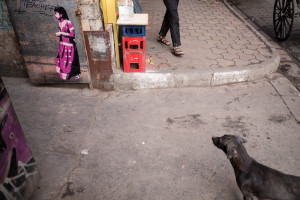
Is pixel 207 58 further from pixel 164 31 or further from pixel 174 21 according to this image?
pixel 164 31

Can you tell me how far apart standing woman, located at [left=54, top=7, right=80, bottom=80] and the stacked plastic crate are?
68cm

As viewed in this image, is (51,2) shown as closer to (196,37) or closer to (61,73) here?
(61,73)

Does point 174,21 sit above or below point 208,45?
above

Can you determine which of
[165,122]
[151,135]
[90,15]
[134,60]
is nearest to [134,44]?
[134,60]

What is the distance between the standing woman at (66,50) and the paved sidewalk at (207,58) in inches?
24.0

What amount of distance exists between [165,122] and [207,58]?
1.65 m

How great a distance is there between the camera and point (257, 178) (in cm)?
179

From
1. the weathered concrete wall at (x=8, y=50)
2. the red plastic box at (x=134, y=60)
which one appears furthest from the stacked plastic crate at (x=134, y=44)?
the weathered concrete wall at (x=8, y=50)

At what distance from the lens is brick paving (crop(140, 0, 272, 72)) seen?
3.85 metres

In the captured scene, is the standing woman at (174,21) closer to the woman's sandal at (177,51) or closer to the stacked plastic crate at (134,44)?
the woman's sandal at (177,51)

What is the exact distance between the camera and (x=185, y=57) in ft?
13.3

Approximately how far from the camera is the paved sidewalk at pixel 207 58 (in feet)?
11.7

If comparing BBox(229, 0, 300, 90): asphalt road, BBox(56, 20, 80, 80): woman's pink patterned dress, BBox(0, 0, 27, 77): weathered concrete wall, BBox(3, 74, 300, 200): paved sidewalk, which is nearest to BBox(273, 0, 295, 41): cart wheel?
BBox(229, 0, 300, 90): asphalt road

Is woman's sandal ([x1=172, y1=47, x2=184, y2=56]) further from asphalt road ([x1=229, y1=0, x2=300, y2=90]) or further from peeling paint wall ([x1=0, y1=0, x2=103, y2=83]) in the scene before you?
asphalt road ([x1=229, y1=0, x2=300, y2=90])
